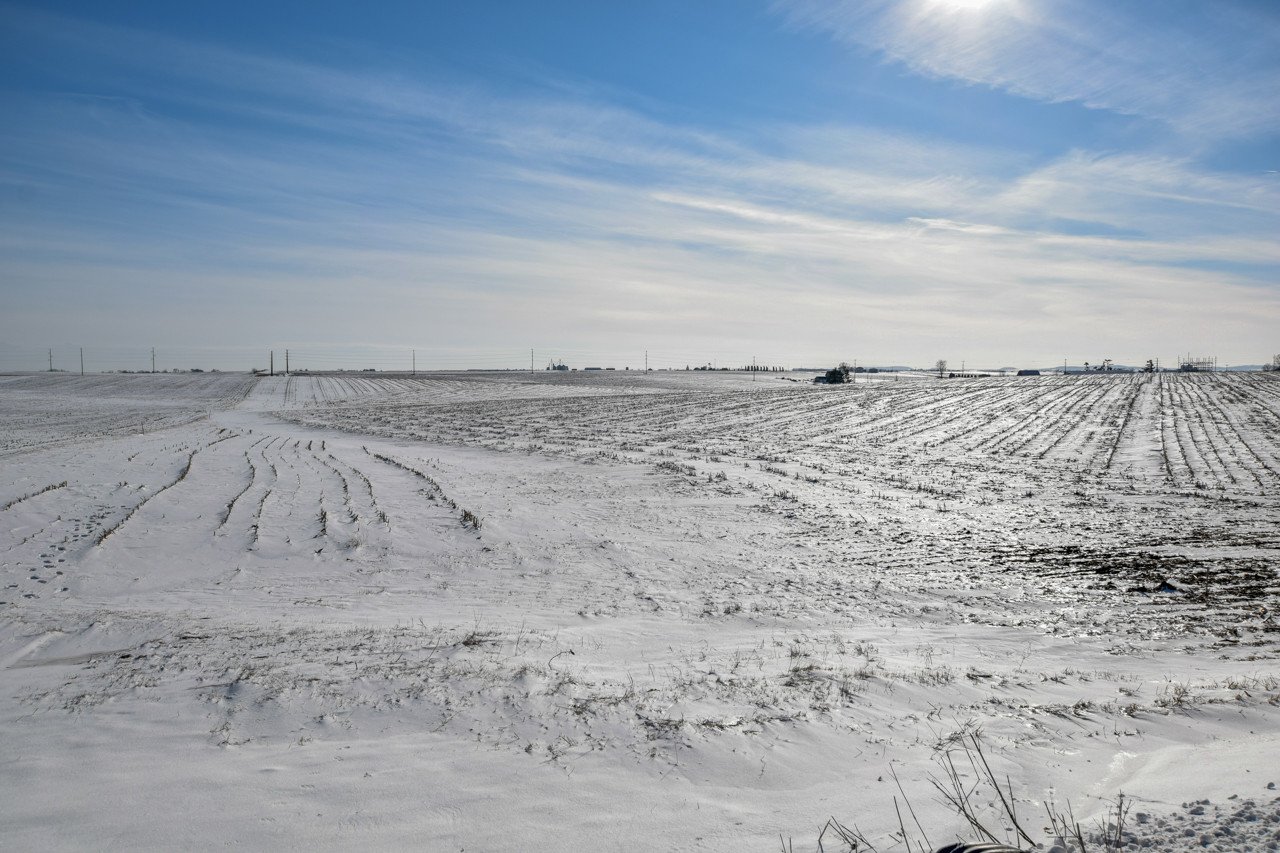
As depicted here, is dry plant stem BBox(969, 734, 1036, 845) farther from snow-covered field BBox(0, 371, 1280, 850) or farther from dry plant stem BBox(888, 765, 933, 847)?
dry plant stem BBox(888, 765, 933, 847)

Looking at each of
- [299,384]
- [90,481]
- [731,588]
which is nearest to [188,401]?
[299,384]

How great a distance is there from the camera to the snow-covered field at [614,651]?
4891 mm

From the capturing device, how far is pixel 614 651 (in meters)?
8.43

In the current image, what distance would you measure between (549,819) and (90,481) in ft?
58.3

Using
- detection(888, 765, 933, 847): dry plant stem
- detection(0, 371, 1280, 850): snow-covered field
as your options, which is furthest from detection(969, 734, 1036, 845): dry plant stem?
detection(888, 765, 933, 847): dry plant stem

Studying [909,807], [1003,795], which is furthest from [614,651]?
[1003,795]

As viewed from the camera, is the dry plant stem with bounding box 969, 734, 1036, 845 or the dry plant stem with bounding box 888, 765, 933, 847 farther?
the dry plant stem with bounding box 888, 765, 933, 847

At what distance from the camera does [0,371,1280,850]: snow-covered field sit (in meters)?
4.89

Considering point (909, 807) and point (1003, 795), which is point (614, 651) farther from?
point (1003, 795)

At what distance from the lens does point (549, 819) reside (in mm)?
4812

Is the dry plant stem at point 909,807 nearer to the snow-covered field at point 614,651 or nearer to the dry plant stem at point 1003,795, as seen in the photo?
the snow-covered field at point 614,651

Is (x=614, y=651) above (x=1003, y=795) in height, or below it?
below

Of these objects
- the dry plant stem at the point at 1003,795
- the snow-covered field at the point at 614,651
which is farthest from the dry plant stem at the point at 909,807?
the dry plant stem at the point at 1003,795

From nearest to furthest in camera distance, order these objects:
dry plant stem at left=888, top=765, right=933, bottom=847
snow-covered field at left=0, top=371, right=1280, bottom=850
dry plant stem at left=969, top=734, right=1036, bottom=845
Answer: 1. dry plant stem at left=969, top=734, right=1036, bottom=845
2. dry plant stem at left=888, top=765, right=933, bottom=847
3. snow-covered field at left=0, top=371, right=1280, bottom=850
